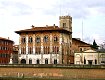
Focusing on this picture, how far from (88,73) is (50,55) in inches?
875

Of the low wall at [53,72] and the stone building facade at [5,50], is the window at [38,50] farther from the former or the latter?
the stone building facade at [5,50]

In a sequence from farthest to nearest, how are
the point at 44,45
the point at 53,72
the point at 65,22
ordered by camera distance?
the point at 65,22 → the point at 44,45 → the point at 53,72

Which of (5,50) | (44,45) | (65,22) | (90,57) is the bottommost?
(90,57)

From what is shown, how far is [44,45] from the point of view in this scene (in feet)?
265

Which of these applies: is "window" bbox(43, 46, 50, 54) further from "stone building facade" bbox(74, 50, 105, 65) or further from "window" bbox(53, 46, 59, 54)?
"stone building facade" bbox(74, 50, 105, 65)

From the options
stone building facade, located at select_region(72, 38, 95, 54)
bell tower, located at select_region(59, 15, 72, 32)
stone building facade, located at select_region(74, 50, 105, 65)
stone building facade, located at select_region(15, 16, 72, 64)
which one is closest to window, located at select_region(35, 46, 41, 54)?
stone building facade, located at select_region(15, 16, 72, 64)

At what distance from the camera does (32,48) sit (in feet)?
269

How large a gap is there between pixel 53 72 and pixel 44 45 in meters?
20.2

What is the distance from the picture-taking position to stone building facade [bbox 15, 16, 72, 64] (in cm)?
7925

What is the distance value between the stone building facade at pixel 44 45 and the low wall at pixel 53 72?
15585mm

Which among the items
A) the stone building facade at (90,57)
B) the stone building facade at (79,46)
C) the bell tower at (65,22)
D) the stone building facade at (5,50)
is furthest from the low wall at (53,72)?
the stone building facade at (5,50)

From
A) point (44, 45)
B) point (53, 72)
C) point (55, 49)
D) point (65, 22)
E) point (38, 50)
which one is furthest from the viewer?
point (65, 22)

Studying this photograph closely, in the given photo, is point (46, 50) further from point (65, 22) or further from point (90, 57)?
point (65, 22)

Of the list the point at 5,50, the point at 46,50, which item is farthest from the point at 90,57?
the point at 5,50
